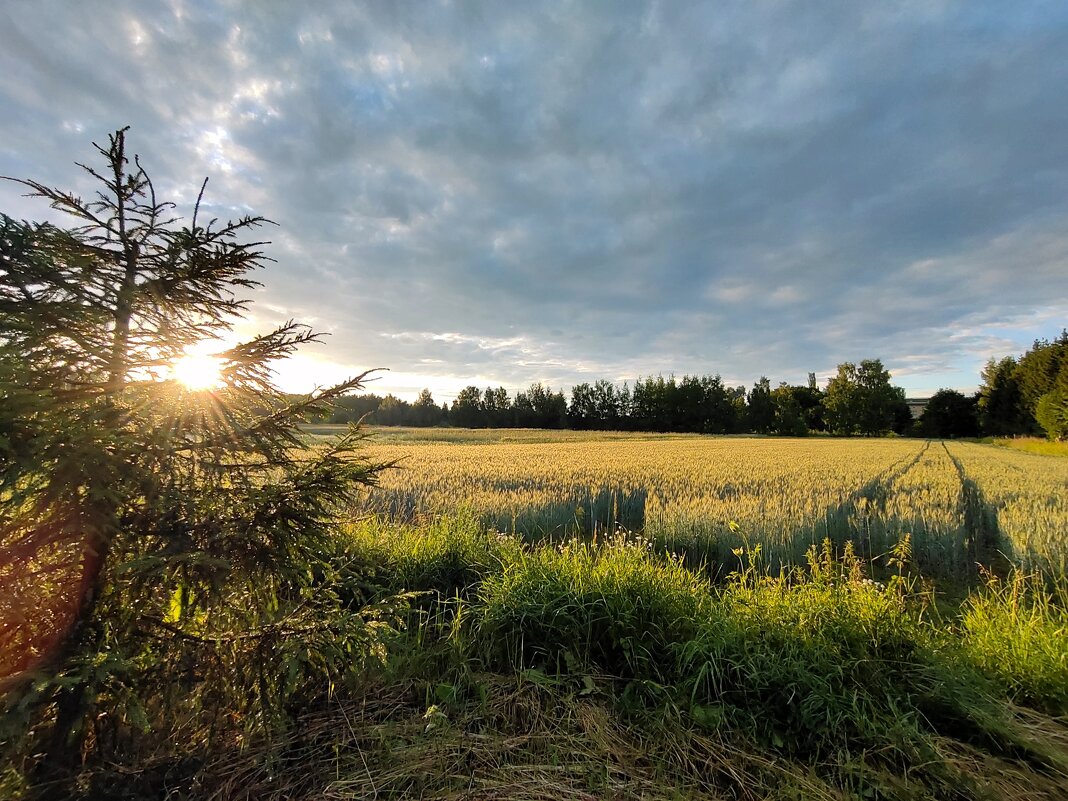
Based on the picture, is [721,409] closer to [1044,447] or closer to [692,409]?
[692,409]

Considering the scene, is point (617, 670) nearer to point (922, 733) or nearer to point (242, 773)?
point (922, 733)

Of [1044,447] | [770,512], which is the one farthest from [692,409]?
[770,512]

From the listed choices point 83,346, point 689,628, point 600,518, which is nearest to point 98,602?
point 83,346

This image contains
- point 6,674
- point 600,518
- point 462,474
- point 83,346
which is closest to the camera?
point 6,674

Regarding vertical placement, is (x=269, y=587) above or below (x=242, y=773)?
above

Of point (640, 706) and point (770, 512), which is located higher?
point (770, 512)

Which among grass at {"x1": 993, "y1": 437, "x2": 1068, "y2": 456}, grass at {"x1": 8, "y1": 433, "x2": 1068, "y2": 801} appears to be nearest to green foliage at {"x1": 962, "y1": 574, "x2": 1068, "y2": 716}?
grass at {"x1": 8, "y1": 433, "x2": 1068, "y2": 801}

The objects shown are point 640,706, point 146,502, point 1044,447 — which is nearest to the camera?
point 146,502

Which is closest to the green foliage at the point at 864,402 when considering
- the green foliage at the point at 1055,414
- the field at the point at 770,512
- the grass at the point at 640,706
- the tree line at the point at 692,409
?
the tree line at the point at 692,409

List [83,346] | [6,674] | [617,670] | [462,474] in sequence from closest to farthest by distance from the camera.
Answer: [6,674] → [83,346] → [617,670] → [462,474]

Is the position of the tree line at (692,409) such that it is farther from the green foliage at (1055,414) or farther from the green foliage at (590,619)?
the green foliage at (590,619)

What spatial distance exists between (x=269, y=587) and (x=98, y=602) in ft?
2.55

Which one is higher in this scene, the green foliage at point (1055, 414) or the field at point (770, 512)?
the green foliage at point (1055, 414)

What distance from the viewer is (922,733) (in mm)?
2574
